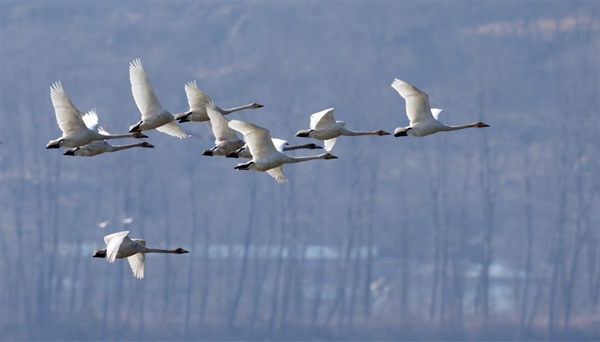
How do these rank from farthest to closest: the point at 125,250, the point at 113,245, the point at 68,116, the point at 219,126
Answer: the point at 219,126 → the point at 68,116 → the point at 125,250 → the point at 113,245

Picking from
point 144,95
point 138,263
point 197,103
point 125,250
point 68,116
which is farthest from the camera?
point 197,103

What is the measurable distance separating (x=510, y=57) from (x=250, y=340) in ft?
126

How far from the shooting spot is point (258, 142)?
29344 mm

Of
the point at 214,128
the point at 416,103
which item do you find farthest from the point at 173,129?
the point at 416,103

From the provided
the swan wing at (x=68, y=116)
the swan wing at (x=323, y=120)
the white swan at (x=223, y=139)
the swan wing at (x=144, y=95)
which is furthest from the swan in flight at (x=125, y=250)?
the swan wing at (x=323, y=120)

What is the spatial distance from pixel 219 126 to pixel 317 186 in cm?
7389

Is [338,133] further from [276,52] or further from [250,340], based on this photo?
[276,52]

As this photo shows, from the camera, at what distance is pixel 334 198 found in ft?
346

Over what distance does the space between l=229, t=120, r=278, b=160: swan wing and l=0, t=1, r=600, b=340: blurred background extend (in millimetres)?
55004

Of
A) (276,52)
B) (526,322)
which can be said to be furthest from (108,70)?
(526,322)

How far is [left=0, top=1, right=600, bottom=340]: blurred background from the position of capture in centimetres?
9462

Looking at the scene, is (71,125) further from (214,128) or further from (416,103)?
(416,103)

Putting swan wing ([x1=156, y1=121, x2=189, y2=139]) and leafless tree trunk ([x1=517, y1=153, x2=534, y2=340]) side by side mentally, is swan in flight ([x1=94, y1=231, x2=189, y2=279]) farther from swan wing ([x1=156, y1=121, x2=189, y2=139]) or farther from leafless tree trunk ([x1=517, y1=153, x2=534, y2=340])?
leafless tree trunk ([x1=517, y1=153, x2=534, y2=340])

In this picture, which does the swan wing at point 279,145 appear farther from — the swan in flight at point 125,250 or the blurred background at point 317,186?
the blurred background at point 317,186
